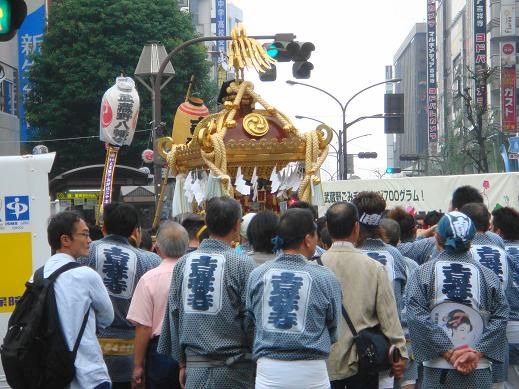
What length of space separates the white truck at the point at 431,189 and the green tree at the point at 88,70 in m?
17.6

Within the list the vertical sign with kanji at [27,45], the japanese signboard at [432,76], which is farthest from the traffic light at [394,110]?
the japanese signboard at [432,76]

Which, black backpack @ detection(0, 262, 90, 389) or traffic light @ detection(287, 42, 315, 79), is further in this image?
traffic light @ detection(287, 42, 315, 79)

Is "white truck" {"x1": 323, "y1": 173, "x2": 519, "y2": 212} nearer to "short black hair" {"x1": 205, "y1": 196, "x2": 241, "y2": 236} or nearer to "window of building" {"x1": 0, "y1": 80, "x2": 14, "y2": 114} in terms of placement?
"short black hair" {"x1": 205, "y1": 196, "x2": 241, "y2": 236}

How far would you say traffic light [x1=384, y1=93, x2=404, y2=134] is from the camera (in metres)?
31.6

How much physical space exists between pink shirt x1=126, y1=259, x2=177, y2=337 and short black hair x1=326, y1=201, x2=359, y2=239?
1.23 m

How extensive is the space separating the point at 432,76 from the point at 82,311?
95.1 metres

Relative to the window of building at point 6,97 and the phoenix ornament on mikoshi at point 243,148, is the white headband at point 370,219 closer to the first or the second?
the phoenix ornament on mikoshi at point 243,148

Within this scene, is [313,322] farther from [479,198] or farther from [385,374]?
[479,198]

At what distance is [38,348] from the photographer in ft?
19.2

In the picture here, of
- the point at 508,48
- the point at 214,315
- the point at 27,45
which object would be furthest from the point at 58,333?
the point at 508,48

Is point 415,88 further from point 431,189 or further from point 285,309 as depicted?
point 285,309

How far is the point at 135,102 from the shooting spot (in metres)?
22.2

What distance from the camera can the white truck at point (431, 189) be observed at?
18406 millimetres

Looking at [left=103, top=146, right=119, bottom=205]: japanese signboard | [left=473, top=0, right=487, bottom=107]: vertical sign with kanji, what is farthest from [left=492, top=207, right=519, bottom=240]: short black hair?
[left=473, top=0, right=487, bottom=107]: vertical sign with kanji
